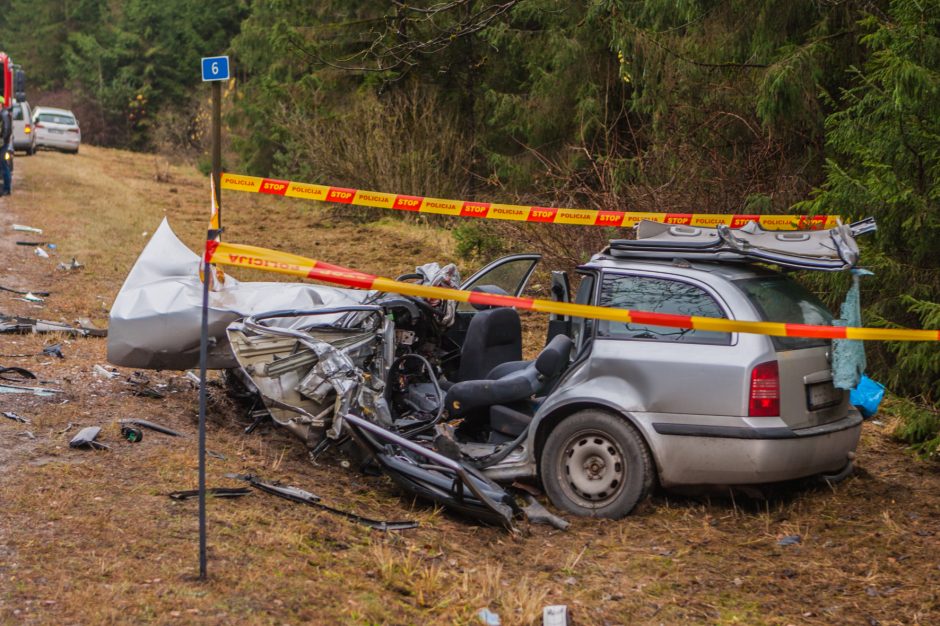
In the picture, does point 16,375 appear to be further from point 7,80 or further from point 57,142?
point 57,142

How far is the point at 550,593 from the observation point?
16.1 ft

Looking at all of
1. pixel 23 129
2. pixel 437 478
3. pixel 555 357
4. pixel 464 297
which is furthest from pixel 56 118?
pixel 464 297

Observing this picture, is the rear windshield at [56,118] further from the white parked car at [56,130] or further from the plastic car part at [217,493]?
the plastic car part at [217,493]

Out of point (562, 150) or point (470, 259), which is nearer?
point (470, 259)

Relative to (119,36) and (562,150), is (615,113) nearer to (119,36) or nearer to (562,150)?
(562,150)

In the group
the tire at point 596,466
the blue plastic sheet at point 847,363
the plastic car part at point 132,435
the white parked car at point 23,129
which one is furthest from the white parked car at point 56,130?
the blue plastic sheet at point 847,363

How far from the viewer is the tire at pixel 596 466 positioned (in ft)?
19.5

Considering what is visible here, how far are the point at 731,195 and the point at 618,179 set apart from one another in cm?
193

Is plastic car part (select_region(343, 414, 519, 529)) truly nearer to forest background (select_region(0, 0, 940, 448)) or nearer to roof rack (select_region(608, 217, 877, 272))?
roof rack (select_region(608, 217, 877, 272))

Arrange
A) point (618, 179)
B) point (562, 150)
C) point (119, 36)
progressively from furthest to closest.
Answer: point (119, 36)
point (562, 150)
point (618, 179)

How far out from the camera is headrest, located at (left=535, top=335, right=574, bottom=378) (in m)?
6.50

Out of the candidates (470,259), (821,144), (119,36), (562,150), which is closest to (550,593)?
(821,144)

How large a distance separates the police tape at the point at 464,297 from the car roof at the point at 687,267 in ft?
3.38

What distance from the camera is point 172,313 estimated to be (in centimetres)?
717
